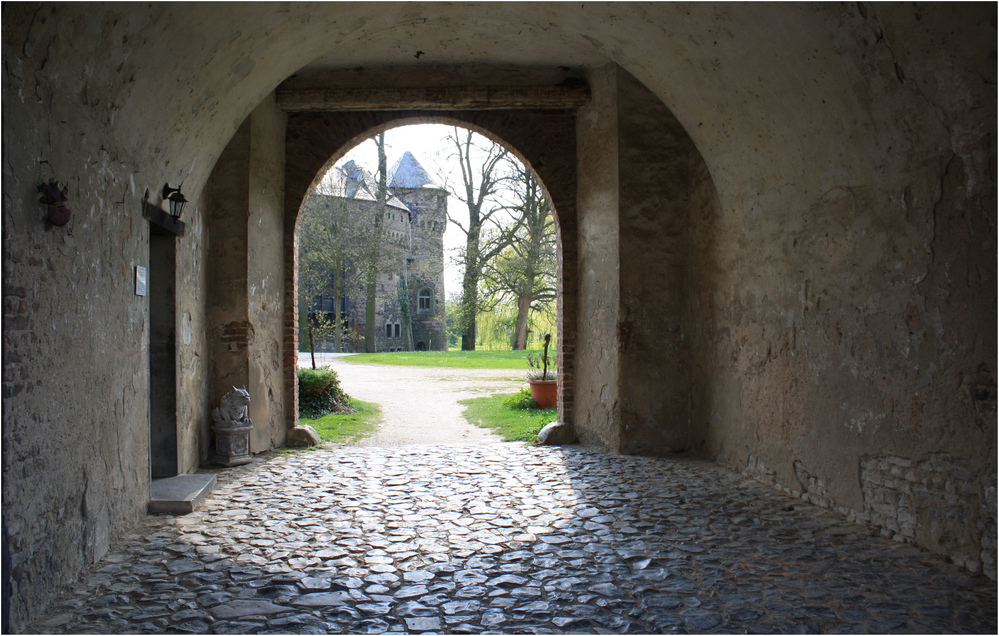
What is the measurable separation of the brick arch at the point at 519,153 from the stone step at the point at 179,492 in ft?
7.85

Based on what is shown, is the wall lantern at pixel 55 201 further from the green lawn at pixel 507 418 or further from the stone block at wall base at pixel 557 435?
the green lawn at pixel 507 418

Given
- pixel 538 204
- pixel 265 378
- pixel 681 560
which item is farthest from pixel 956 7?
pixel 538 204

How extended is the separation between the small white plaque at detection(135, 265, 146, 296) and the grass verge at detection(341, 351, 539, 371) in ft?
42.3

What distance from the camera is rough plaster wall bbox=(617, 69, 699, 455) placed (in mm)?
6363

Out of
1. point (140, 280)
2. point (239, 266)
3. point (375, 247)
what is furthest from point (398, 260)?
point (140, 280)

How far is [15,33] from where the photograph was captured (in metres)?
2.61

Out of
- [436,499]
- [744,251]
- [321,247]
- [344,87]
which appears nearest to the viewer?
[436,499]

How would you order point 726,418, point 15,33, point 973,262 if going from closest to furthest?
1. point 15,33
2. point 973,262
3. point 726,418

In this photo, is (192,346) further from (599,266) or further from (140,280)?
(599,266)

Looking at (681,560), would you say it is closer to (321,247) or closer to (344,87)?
(344,87)

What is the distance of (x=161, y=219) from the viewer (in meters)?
4.75

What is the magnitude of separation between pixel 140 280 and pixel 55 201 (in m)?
1.47

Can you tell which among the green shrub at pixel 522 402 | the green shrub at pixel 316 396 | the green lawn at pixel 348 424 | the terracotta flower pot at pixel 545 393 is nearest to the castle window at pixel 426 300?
the green shrub at pixel 522 402

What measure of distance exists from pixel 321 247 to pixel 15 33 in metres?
21.4
